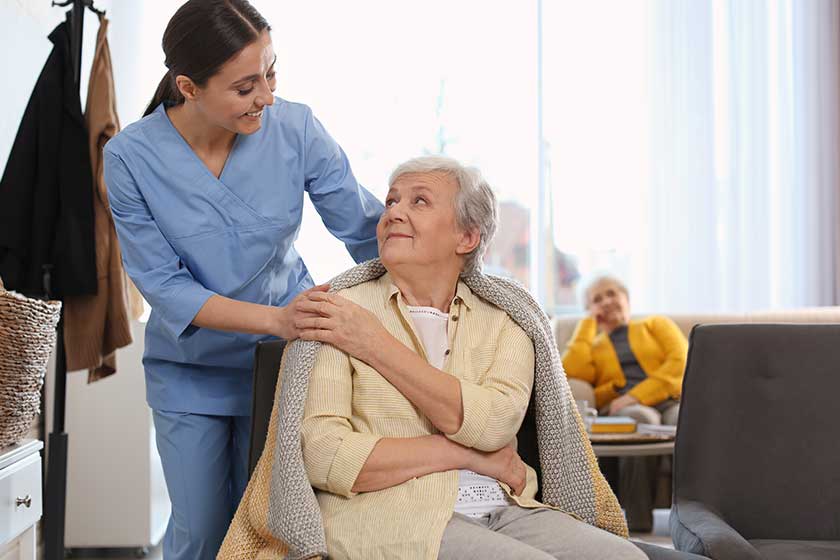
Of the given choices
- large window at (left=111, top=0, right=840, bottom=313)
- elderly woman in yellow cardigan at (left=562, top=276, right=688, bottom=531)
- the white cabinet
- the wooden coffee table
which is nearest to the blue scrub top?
the white cabinet

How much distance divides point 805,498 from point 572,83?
348 cm

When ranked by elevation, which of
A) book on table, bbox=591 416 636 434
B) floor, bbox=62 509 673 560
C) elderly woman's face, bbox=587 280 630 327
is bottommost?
floor, bbox=62 509 673 560

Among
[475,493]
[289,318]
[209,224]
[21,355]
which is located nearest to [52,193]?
[21,355]

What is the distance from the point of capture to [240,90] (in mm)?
1652

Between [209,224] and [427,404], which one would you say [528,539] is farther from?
[209,224]

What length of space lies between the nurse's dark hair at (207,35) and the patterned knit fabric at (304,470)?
0.42m

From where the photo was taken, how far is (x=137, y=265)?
174cm

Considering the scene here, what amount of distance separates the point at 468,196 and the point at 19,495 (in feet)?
3.33

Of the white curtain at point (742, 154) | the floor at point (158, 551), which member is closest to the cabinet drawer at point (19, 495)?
the floor at point (158, 551)

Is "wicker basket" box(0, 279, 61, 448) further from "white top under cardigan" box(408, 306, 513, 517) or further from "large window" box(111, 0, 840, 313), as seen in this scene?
"large window" box(111, 0, 840, 313)

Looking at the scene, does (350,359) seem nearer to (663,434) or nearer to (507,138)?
(663,434)

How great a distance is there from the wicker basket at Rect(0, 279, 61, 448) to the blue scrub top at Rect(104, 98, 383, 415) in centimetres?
21

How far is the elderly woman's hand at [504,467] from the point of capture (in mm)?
1631

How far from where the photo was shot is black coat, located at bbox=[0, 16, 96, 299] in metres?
2.64
